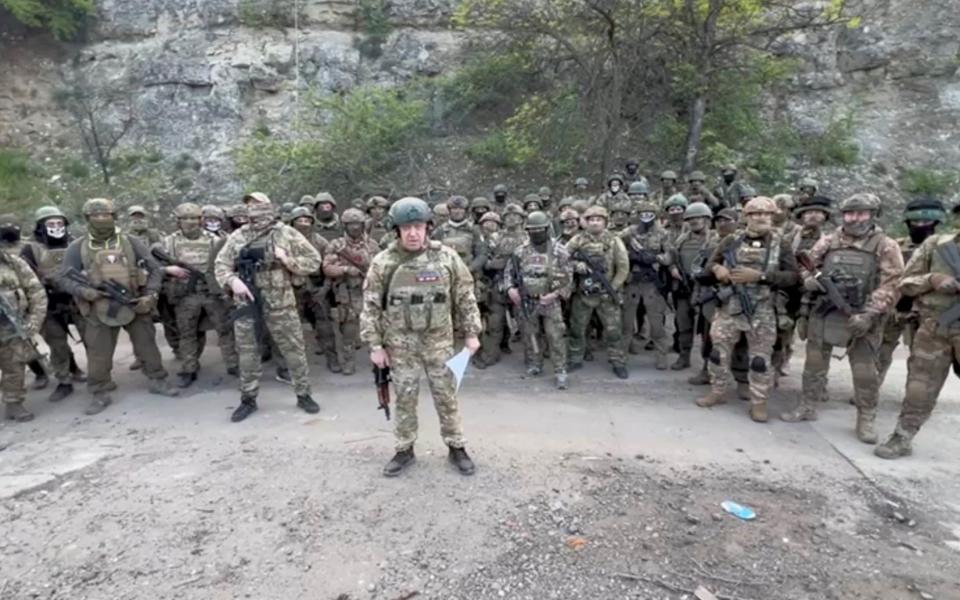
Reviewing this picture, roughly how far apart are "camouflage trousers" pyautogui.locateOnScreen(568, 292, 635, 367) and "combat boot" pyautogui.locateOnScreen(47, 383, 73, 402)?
591cm

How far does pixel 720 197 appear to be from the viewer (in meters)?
10.2

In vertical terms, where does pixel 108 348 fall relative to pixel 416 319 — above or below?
below

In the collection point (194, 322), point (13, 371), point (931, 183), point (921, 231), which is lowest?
point (13, 371)

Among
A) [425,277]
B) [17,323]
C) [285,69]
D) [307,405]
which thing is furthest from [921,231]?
[285,69]

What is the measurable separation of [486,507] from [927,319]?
3.82 meters

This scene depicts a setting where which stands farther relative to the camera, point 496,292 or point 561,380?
point 496,292

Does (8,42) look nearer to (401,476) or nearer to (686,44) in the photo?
(686,44)

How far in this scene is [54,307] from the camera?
6840mm

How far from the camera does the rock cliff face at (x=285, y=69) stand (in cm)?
1611

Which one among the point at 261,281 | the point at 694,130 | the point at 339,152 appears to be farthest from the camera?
the point at 339,152

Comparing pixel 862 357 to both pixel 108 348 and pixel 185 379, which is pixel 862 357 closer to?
pixel 185 379

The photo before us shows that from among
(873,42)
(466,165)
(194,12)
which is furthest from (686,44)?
(194,12)

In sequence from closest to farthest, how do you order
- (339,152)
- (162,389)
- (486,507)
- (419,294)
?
1. (486,507)
2. (419,294)
3. (162,389)
4. (339,152)

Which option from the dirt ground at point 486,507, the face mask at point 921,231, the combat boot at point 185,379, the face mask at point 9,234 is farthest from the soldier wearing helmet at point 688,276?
the face mask at point 9,234
